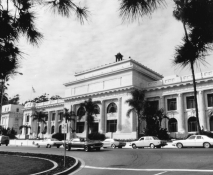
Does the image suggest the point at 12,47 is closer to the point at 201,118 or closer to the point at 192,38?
the point at 192,38

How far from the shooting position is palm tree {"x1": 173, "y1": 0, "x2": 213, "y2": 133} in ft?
11.7

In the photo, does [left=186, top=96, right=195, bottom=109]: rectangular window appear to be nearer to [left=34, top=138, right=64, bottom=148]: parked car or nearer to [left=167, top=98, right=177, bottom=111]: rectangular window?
[left=167, top=98, right=177, bottom=111]: rectangular window

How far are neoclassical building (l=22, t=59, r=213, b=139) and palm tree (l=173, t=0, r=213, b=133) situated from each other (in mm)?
40977

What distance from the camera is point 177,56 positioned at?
15.2 feet

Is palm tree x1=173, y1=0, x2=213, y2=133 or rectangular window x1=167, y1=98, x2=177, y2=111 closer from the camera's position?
palm tree x1=173, y1=0, x2=213, y2=133

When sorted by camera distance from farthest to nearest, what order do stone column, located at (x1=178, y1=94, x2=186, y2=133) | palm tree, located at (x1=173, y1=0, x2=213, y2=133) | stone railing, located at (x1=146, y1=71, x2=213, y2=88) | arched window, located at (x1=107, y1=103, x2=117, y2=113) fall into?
arched window, located at (x1=107, y1=103, x2=117, y2=113)
stone column, located at (x1=178, y1=94, x2=186, y2=133)
stone railing, located at (x1=146, y1=71, x2=213, y2=88)
palm tree, located at (x1=173, y1=0, x2=213, y2=133)

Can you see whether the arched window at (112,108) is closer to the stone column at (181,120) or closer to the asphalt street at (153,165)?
the stone column at (181,120)

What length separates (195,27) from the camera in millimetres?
3889

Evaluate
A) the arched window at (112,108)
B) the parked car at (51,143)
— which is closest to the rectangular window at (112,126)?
the arched window at (112,108)

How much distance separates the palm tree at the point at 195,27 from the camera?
356 cm

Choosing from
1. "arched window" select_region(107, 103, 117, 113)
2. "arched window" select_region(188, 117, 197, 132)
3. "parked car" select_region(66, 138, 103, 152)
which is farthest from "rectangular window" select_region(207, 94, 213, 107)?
"parked car" select_region(66, 138, 103, 152)

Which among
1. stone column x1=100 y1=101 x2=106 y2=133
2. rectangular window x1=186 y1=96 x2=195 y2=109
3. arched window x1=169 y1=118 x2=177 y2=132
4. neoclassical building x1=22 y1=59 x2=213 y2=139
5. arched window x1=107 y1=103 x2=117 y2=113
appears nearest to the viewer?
neoclassical building x1=22 y1=59 x2=213 y2=139

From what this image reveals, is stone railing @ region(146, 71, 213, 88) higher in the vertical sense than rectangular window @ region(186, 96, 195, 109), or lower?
higher

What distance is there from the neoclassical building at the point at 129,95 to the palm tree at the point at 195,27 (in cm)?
4098
